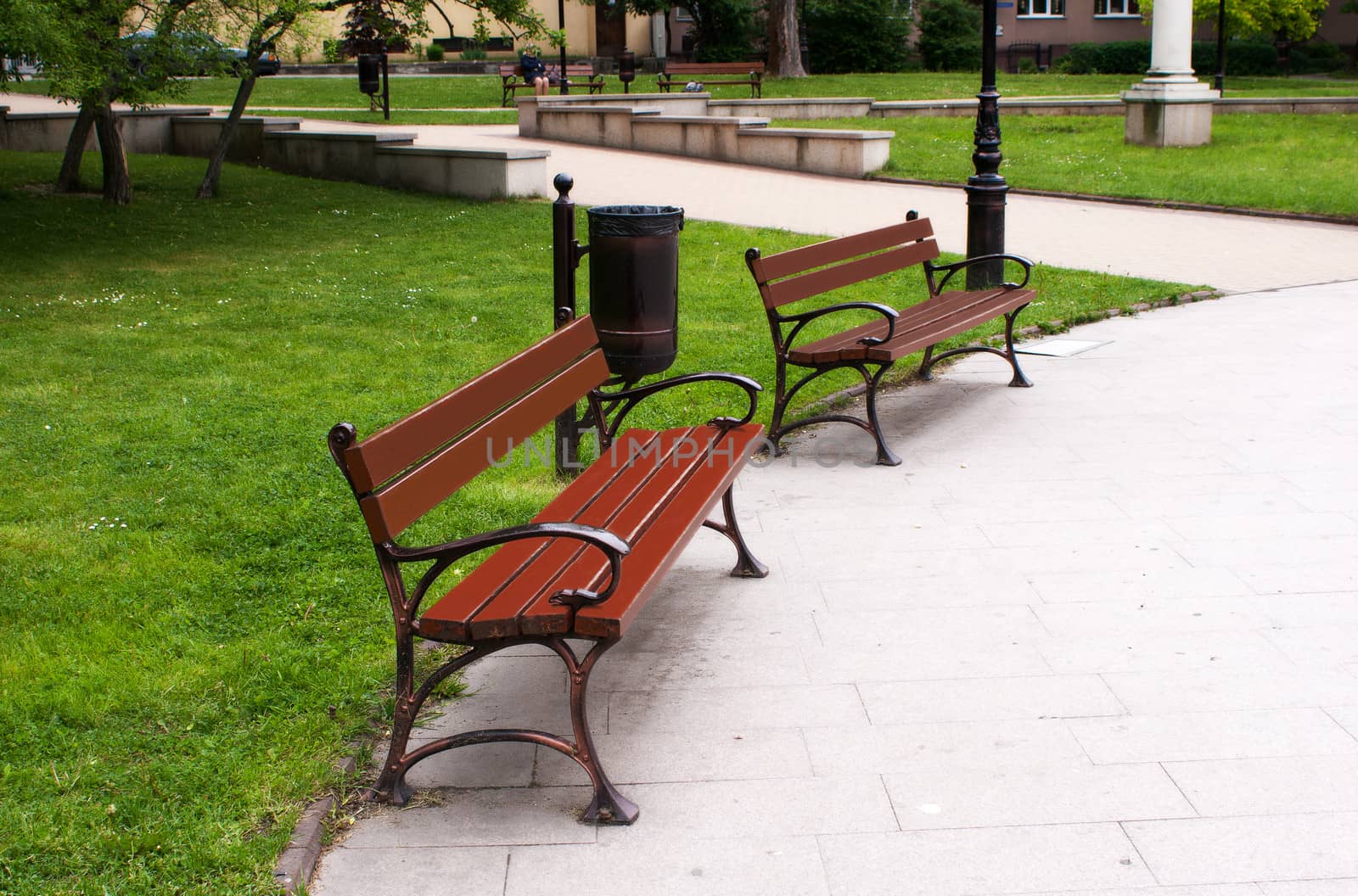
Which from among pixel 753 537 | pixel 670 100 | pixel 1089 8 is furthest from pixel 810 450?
pixel 1089 8

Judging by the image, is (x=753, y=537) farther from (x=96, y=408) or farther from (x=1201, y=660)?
(x=96, y=408)

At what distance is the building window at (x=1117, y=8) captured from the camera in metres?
50.7

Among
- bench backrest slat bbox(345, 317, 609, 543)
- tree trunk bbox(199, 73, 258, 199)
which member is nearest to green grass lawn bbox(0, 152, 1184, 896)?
bench backrest slat bbox(345, 317, 609, 543)

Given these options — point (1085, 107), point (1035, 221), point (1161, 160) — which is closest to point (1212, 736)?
point (1035, 221)

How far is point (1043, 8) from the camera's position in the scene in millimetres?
51500

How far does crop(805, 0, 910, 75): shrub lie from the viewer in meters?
42.8

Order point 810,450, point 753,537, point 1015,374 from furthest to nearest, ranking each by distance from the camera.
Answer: point 1015,374
point 810,450
point 753,537

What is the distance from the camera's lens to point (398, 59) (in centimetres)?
4634

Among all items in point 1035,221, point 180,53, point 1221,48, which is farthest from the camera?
point 1221,48

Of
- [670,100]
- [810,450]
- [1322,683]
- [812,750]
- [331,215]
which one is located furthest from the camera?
[670,100]

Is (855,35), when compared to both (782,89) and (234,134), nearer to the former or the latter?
(782,89)

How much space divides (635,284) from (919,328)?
1770 millimetres

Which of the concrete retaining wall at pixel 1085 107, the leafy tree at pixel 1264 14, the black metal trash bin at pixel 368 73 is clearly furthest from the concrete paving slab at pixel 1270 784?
the leafy tree at pixel 1264 14

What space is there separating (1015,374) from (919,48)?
133 ft
